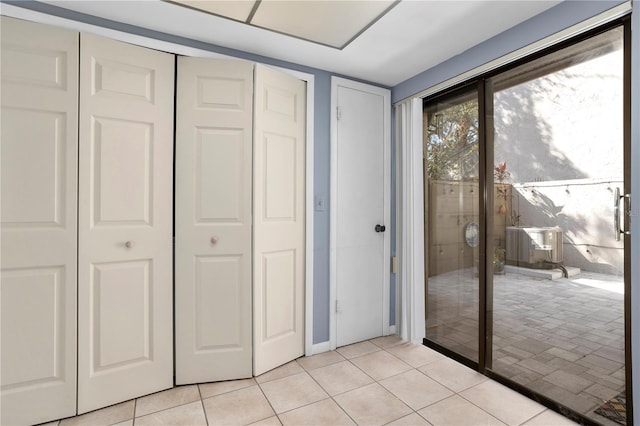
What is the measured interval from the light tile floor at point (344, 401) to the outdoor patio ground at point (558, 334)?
0.16 meters

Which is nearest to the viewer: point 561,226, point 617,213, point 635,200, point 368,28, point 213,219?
point 635,200

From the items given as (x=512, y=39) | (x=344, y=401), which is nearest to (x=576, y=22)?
(x=512, y=39)

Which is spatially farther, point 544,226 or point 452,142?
point 452,142

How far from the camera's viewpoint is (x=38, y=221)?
1854 mm

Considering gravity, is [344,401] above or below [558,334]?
below

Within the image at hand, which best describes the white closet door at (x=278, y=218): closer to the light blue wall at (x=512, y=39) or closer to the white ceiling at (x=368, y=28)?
the white ceiling at (x=368, y=28)

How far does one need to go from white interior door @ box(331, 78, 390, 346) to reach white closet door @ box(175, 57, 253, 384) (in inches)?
33.2

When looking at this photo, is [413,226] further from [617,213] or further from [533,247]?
[617,213]

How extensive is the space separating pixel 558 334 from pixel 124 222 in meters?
2.80

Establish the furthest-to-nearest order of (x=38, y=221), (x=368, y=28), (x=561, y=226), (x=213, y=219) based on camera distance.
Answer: (x=213, y=219) < (x=368, y=28) < (x=561, y=226) < (x=38, y=221)

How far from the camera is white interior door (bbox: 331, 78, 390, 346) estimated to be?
9.50ft

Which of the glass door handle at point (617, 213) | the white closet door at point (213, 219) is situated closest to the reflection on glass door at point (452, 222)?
the glass door handle at point (617, 213)

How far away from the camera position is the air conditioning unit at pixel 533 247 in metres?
2.08

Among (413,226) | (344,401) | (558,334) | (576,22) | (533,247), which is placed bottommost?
(344,401)
